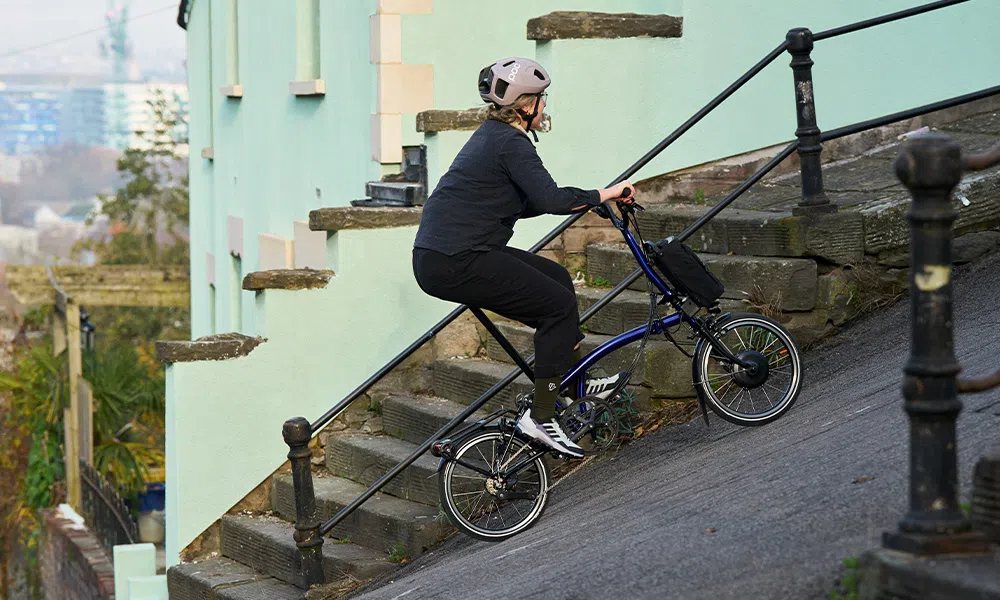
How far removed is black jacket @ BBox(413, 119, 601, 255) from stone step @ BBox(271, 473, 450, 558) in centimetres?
166

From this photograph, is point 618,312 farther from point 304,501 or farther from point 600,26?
point 304,501

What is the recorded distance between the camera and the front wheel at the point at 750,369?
660cm

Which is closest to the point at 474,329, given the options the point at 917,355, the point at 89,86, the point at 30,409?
the point at 917,355

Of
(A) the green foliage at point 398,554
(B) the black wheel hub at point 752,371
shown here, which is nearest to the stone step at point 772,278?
(B) the black wheel hub at point 752,371

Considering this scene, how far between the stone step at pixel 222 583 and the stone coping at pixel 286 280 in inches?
63.3

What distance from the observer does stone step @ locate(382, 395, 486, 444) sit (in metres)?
8.04

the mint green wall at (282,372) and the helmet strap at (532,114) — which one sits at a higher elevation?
the helmet strap at (532,114)

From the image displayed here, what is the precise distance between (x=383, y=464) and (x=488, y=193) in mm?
2320

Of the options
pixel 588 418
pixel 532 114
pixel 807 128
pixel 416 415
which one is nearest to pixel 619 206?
pixel 532 114

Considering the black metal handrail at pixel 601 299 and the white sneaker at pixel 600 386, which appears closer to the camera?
the white sneaker at pixel 600 386

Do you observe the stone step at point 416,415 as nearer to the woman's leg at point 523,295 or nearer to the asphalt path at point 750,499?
the asphalt path at point 750,499

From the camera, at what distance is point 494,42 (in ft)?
31.5

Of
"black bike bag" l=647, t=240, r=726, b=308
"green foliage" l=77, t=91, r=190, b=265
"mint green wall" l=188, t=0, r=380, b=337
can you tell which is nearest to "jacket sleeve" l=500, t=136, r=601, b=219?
"black bike bag" l=647, t=240, r=726, b=308

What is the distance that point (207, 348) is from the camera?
840cm
